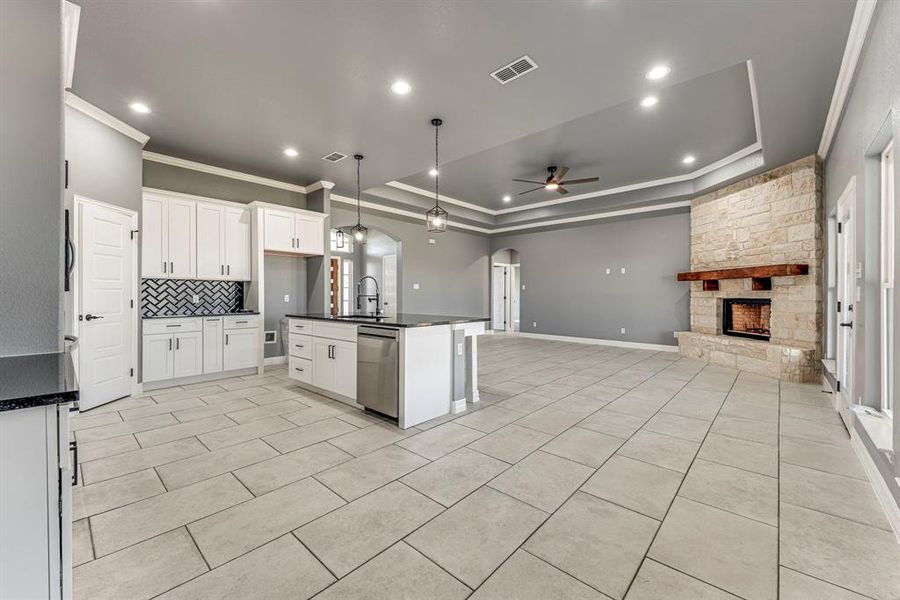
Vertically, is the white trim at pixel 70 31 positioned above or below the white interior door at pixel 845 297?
above

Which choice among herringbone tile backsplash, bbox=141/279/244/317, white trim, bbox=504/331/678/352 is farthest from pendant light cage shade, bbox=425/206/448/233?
white trim, bbox=504/331/678/352

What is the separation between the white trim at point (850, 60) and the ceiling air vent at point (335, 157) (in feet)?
15.7

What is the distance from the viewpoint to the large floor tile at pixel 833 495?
1.95m

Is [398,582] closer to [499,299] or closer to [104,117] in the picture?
[104,117]

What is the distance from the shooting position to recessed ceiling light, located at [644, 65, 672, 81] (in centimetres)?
300

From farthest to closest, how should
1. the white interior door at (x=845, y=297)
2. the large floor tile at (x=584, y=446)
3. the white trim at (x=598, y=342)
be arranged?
1. the white trim at (x=598, y=342)
2. the white interior door at (x=845, y=297)
3. the large floor tile at (x=584, y=446)

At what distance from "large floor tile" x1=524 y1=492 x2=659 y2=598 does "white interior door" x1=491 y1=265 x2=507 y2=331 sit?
9.17 metres

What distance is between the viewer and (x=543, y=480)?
7.53 ft

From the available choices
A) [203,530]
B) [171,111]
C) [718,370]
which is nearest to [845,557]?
[203,530]

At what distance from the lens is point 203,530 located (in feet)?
5.96

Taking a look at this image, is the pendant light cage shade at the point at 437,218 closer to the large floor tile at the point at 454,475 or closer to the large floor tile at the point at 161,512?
the large floor tile at the point at 454,475

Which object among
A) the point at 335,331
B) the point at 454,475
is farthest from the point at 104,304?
the point at 454,475

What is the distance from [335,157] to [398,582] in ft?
16.0

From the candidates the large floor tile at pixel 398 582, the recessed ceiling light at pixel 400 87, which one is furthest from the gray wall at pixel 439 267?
the large floor tile at pixel 398 582
